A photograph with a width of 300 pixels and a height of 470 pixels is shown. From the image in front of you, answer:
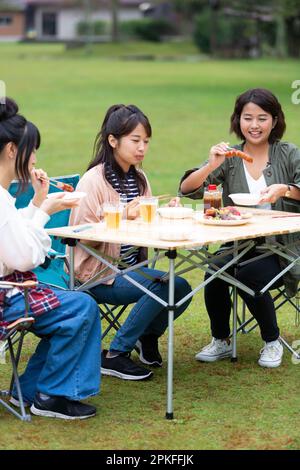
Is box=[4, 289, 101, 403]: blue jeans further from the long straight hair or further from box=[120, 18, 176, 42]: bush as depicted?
box=[120, 18, 176, 42]: bush

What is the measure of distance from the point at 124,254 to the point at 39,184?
81cm

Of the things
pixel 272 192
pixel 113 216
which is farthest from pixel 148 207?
pixel 272 192

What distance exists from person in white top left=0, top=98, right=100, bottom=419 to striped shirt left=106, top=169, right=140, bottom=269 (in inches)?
28.6

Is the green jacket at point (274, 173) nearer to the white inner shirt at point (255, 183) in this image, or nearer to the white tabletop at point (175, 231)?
the white inner shirt at point (255, 183)

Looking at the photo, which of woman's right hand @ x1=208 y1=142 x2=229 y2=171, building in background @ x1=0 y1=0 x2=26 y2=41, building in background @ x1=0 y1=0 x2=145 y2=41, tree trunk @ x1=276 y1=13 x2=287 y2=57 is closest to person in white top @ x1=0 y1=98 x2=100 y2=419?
woman's right hand @ x1=208 y1=142 x2=229 y2=171

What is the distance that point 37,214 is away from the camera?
179 inches

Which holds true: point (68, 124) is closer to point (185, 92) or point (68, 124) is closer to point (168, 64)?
point (185, 92)

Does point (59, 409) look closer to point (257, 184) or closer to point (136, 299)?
point (136, 299)

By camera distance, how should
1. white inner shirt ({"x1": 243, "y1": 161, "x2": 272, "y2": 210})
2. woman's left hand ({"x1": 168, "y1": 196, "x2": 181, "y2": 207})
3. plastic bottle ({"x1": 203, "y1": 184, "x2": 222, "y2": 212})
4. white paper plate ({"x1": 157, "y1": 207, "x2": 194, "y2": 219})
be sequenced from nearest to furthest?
white paper plate ({"x1": 157, "y1": 207, "x2": 194, "y2": 219})
plastic bottle ({"x1": 203, "y1": 184, "x2": 222, "y2": 212})
woman's left hand ({"x1": 168, "y1": 196, "x2": 181, "y2": 207})
white inner shirt ({"x1": 243, "y1": 161, "x2": 272, "y2": 210})

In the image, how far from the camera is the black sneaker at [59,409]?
462 cm

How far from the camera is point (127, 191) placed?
5469 millimetres

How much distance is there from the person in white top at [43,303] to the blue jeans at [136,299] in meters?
0.50

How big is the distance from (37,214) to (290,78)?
29.4 m

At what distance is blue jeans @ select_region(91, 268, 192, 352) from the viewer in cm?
511
